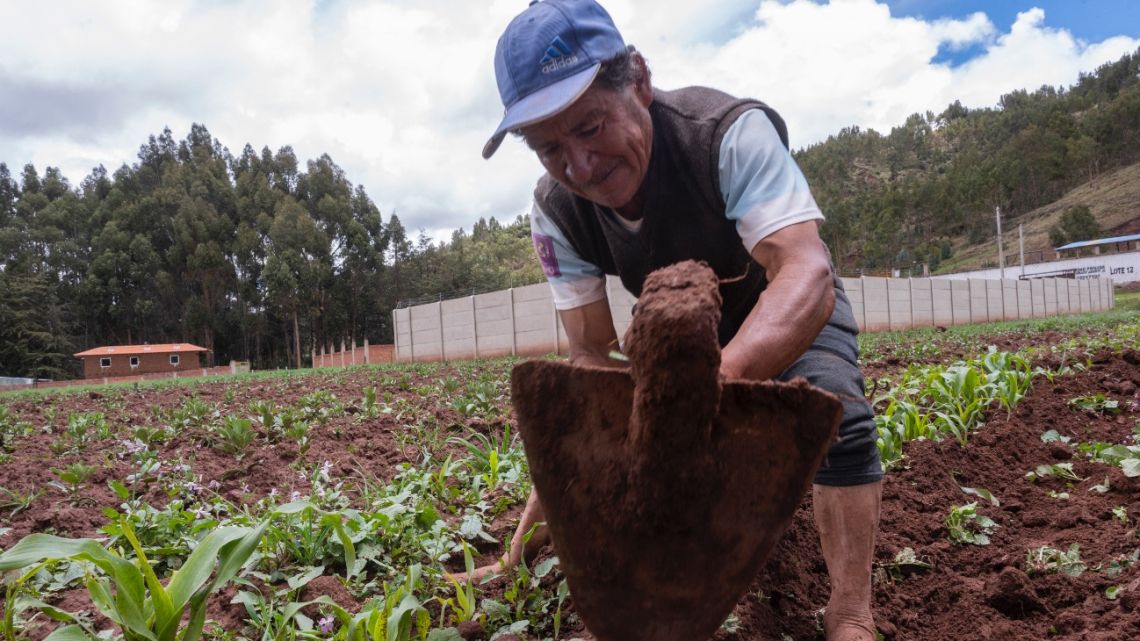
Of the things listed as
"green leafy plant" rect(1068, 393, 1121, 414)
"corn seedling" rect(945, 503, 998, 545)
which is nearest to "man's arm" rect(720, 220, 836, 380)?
"corn seedling" rect(945, 503, 998, 545)

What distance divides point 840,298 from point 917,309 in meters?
24.3

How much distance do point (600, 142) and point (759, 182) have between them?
380 millimetres

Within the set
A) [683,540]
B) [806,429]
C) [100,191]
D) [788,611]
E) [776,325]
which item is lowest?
[788,611]

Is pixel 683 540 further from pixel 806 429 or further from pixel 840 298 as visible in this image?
pixel 840 298

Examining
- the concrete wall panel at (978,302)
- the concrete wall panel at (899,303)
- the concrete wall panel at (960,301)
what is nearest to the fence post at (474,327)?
the concrete wall panel at (899,303)

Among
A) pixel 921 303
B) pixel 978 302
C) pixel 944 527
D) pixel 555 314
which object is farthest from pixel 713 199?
pixel 978 302

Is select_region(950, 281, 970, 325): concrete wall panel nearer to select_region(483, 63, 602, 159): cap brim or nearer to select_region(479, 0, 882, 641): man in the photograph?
select_region(479, 0, 882, 641): man

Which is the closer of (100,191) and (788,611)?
(788,611)

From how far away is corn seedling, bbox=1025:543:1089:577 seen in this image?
161 cm

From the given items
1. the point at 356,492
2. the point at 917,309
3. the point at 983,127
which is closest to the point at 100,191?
the point at 917,309

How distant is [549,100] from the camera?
1.50 metres

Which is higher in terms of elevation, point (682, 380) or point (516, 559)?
point (682, 380)

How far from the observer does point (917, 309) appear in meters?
23.4

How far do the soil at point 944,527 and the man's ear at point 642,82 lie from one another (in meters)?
1.11
